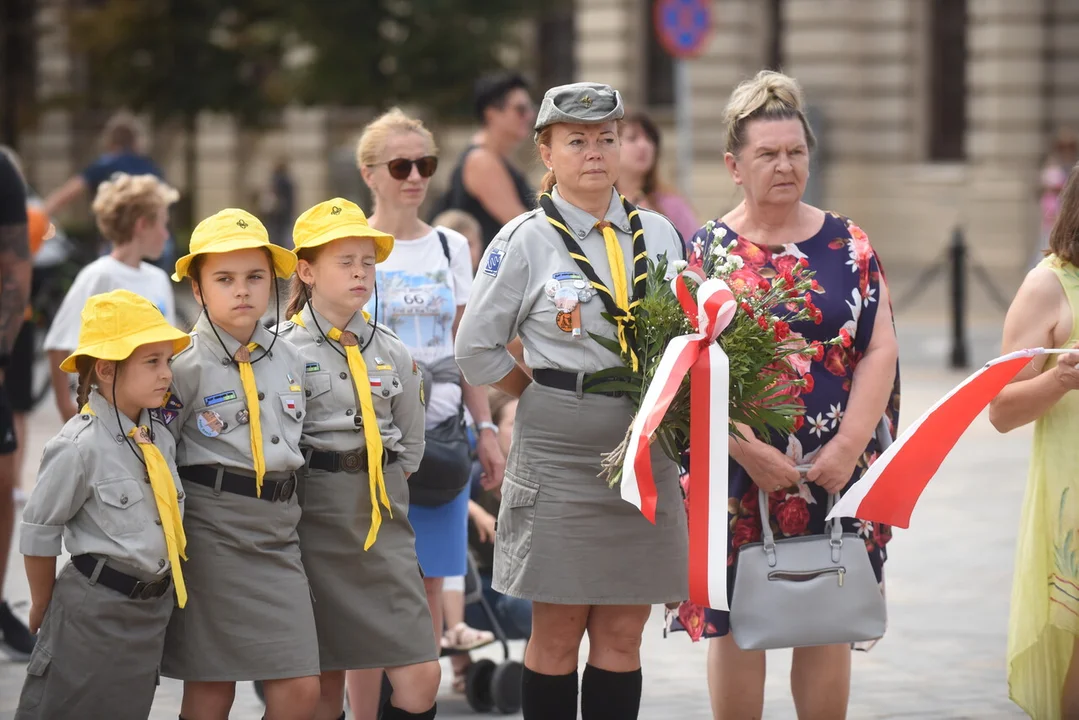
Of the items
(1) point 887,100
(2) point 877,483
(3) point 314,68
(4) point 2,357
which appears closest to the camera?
(2) point 877,483

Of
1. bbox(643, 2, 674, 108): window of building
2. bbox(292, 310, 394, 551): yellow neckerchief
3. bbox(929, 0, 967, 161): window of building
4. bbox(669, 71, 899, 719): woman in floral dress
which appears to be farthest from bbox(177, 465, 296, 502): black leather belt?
bbox(643, 2, 674, 108): window of building

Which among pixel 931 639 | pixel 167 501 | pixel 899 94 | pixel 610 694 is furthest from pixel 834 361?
pixel 899 94

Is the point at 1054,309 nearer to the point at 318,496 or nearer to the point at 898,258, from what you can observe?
the point at 318,496

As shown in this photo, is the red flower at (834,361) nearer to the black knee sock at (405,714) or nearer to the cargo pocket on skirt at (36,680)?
the black knee sock at (405,714)

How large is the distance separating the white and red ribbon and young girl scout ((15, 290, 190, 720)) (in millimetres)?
1165

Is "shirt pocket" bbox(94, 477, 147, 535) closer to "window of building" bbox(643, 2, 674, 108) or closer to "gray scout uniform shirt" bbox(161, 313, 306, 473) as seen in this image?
"gray scout uniform shirt" bbox(161, 313, 306, 473)

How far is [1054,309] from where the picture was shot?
5156 millimetres

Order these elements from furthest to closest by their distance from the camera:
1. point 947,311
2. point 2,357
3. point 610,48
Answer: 1. point 610,48
2. point 947,311
3. point 2,357

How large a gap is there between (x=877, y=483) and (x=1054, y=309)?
0.82 metres

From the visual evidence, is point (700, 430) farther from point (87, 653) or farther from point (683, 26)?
point (683, 26)

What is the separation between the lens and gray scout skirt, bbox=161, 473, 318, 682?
4.52 metres

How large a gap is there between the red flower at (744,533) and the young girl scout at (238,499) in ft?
4.02

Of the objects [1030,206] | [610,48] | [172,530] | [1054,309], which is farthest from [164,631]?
[610,48]

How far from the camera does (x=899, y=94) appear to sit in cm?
2616
